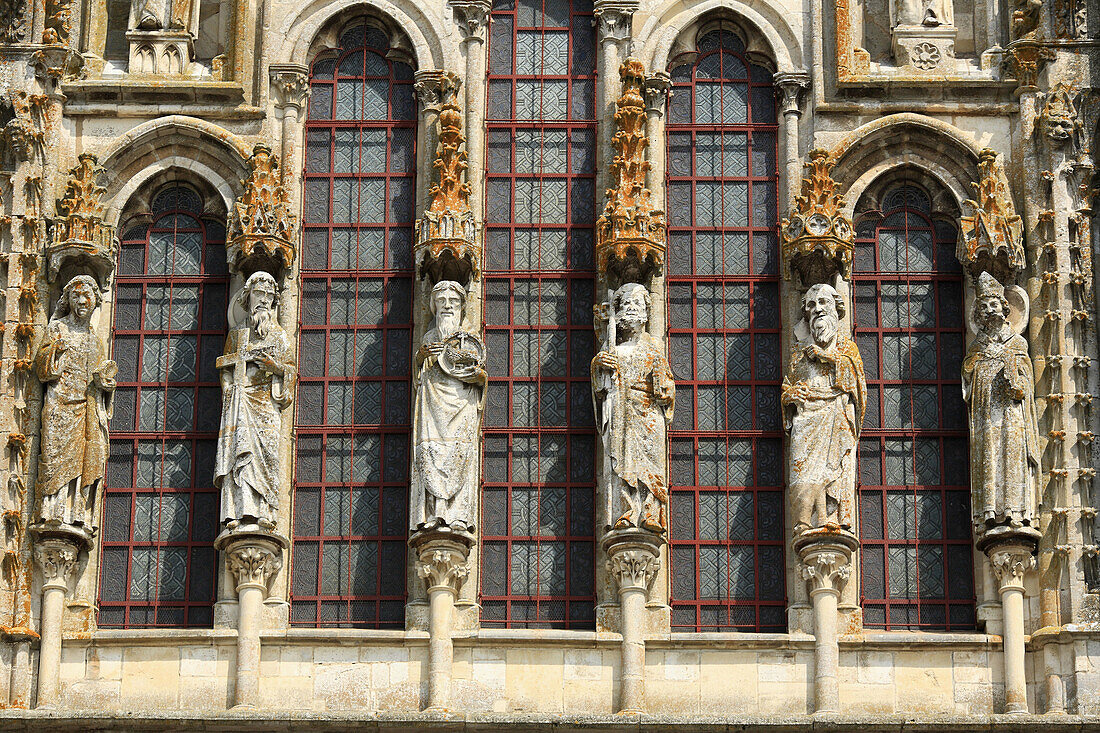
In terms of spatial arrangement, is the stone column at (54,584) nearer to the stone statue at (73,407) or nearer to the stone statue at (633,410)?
the stone statue at (73,407)

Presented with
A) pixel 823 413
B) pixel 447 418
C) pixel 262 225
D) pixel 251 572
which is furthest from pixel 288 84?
pixel 823 413

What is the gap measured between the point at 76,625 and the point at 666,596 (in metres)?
5.73

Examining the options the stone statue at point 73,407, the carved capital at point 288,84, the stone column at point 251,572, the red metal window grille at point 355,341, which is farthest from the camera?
the carved capital at point 288,84

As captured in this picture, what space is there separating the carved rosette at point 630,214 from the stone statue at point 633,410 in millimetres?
268

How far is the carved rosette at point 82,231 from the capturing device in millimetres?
29062

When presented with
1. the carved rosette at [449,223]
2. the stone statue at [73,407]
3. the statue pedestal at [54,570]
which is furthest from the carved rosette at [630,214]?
the statue pedestal at [54,570]

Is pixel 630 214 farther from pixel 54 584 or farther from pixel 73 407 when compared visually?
pixel 54 584

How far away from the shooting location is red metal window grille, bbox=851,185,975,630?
28.2m

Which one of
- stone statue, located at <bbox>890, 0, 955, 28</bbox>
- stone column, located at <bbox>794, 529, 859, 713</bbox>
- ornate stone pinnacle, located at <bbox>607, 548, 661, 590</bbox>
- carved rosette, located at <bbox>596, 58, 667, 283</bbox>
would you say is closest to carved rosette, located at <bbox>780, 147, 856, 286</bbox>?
carved rosette, located at <bbox>596, 58, 667, 283</bbox>

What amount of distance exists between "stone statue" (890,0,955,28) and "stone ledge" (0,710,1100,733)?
7696 millimetres

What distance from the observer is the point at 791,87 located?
29.8 metres

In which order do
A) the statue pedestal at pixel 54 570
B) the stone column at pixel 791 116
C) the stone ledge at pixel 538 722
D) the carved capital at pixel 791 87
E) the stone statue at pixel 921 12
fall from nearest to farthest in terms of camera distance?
the stone ledge at pixel 538 722 → the statue pedestal at pixel 54 570 → the stone column at pixel 791 116 → the carved capital at pixel 791 87 → the stone statue at pixel 921 12

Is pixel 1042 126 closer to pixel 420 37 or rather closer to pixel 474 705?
pixel 420 37

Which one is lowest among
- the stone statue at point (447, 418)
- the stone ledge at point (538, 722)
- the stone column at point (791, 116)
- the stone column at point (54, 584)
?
the stone ledge at point (538, 722)
